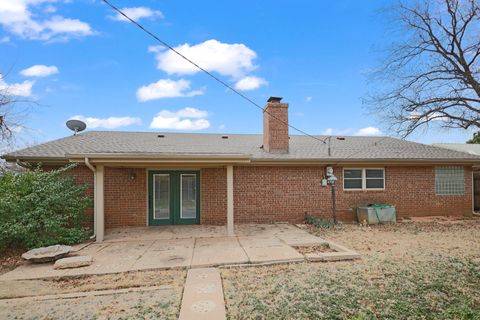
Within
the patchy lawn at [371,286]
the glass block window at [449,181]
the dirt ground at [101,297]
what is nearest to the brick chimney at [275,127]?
the patchy lawn at [371,286]

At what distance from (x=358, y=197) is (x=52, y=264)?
10014mm

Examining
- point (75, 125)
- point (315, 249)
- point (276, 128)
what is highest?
point (75, 125)

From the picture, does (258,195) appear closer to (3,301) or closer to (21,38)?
(3,301)

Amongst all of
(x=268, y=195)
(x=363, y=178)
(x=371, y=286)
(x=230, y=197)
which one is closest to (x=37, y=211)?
(x=230, y=197)

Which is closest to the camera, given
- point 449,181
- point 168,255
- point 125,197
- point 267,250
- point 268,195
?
point 168,255

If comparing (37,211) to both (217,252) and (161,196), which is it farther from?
(217,252)

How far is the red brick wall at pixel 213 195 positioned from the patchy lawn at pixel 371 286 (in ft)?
15.3

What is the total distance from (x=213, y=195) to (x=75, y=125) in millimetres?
6906

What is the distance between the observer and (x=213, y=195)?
1057 cm

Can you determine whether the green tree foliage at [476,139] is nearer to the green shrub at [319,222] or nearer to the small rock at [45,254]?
the green shrub at [319,222]

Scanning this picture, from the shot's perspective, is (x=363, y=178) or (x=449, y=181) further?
(x=449, y=181)

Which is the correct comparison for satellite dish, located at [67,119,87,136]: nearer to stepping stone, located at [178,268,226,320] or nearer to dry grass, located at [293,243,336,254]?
stepping stone, located at [178,268,226,320]

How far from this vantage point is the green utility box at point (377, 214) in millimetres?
10461

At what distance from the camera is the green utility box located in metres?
10.5
